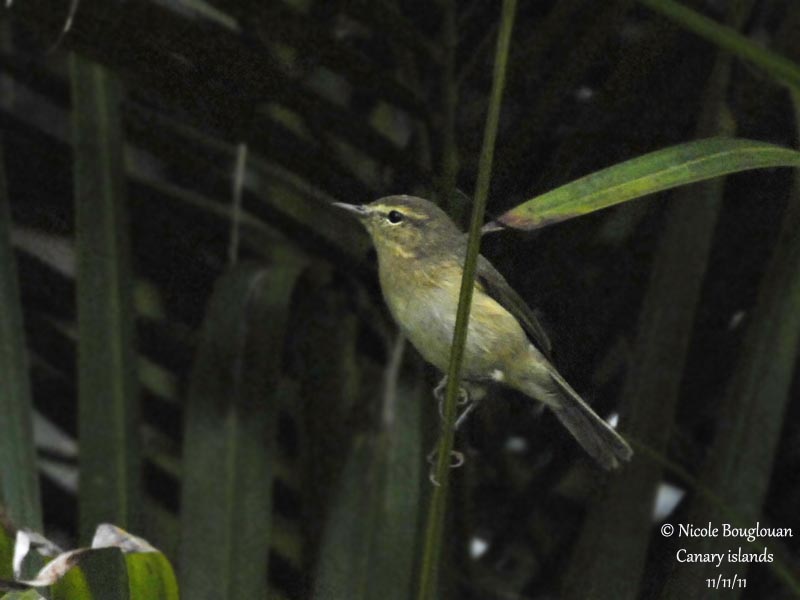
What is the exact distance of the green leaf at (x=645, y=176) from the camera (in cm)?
76

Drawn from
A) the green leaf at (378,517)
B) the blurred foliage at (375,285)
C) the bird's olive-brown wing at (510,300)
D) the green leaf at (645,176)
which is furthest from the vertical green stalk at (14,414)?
the green leaf at (645,176)

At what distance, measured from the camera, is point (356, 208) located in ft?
3.92

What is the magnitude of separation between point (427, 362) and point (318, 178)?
0.70ft

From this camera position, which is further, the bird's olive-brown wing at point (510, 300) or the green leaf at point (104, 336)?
the green leaf at point (104, 336)

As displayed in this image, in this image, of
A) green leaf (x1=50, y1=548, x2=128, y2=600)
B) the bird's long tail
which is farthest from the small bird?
green leaf (x1=50, y1=548, x2=128, y2=600)

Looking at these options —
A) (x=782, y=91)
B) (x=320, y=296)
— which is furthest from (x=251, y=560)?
(x=782, y=91)

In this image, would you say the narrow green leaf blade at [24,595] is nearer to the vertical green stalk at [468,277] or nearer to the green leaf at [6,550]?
the green leaf at [6,550]

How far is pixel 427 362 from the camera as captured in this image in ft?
3.93

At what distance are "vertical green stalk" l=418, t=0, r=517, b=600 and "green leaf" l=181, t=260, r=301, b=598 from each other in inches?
14.6

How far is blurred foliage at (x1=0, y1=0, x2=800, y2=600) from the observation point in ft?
3.63

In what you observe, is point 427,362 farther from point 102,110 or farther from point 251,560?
point 102,110

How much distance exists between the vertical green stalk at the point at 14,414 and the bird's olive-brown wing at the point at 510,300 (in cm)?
45

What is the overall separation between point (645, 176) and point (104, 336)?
0.62 metres

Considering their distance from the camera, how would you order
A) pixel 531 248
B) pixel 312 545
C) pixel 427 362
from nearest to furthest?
pixel 531 248 < pixel 427 362 < pixel 312 545
